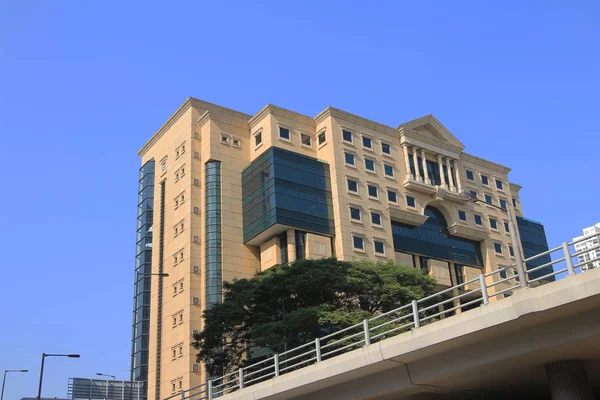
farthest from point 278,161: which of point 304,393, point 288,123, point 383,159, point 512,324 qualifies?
point 512,324

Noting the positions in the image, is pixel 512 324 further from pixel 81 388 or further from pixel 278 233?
pixel 81 388

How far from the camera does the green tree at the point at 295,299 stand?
49.4 metres

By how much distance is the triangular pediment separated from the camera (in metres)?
83.2

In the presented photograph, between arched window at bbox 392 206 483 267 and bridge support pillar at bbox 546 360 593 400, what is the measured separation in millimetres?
55552

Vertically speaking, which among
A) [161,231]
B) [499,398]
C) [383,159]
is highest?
[383,159]

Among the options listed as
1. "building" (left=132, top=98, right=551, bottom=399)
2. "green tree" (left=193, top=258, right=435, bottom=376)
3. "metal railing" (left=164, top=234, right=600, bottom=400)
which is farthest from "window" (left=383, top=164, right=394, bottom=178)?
"green tree" (left=193, top=258, right=435, bottom=376)

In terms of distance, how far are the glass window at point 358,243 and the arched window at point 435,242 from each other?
5.86m

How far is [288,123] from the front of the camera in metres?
76.1

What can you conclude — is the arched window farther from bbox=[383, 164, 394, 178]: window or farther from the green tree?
the green tree

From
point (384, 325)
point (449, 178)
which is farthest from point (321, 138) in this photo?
point (384, 325)

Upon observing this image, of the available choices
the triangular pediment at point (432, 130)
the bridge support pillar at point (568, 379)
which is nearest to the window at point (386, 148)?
the triangular pediment at point (432, 130)

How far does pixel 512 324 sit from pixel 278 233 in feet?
168

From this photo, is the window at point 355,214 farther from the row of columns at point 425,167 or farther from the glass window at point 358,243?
the row of columns at point 425,167

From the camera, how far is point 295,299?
166 feet
